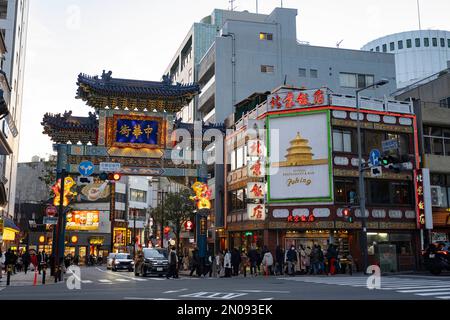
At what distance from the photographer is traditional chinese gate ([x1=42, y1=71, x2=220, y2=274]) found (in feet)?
120

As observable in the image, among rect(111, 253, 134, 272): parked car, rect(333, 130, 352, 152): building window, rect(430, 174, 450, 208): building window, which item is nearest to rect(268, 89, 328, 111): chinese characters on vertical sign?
rect(333, 130, 352, 152): building window

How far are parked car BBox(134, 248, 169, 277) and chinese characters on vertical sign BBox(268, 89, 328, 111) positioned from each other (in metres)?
13.0

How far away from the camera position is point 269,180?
35.7 meters

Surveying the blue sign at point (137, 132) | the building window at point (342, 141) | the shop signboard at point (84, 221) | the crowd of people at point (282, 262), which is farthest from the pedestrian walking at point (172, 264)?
the shop signboard at point (84, 221)

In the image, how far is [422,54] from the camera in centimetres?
11994

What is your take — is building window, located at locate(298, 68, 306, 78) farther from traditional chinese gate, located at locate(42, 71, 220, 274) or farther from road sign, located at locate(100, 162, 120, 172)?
road sign, located at locate(100, 162, 120, 172)

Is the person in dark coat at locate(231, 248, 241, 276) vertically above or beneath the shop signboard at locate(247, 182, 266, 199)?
beneath

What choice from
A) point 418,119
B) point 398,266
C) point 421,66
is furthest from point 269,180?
point 421,66

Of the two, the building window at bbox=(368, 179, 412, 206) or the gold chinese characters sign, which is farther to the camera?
the gold chinese characters sign

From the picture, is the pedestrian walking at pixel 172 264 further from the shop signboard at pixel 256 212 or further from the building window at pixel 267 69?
the building window at pixel 267 69

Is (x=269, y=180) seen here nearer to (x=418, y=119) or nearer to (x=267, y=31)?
(x=418, y=119)

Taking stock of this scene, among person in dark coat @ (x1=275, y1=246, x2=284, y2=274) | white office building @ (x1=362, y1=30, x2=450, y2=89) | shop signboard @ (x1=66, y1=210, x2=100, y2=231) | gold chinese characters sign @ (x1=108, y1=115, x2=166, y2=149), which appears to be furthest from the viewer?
white office building @ (x1=362, y1=30, x2=450, y2=89)

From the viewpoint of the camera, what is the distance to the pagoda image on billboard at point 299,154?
35031 mm

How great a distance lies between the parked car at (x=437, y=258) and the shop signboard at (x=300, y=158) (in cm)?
815
